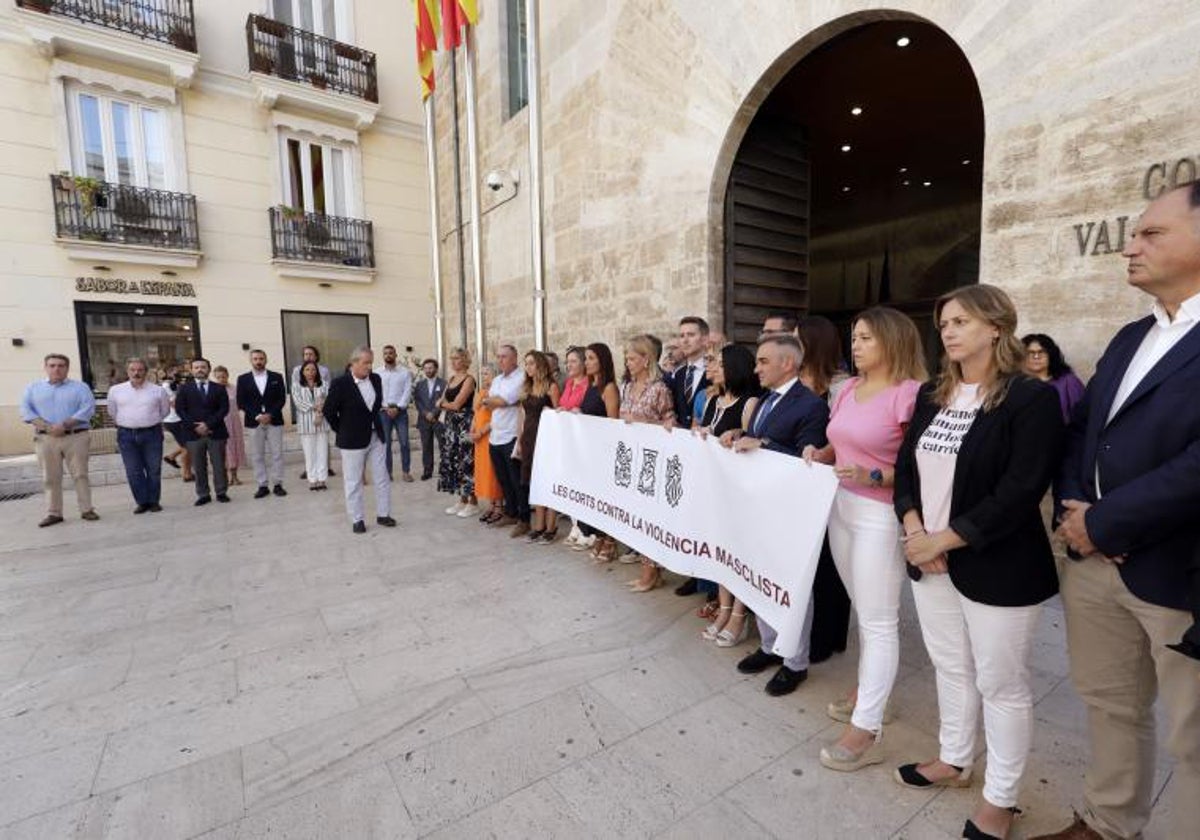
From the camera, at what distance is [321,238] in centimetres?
1274

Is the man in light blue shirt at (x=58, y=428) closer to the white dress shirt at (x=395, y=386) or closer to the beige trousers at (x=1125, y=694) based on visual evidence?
the white dress shirt at (x=395, y=386)

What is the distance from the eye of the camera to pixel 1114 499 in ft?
4.84

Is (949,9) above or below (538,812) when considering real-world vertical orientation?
above

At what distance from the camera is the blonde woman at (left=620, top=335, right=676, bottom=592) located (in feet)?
13.0

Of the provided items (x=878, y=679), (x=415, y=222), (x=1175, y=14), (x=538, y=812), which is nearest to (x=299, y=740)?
(x=538, y=812)

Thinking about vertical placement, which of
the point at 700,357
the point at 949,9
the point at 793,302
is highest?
the point at 949,9

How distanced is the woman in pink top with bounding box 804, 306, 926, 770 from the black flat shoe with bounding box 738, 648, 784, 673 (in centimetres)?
63

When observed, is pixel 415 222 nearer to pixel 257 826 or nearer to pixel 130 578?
pixel 130 578

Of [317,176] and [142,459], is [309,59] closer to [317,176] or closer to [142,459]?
[317,176]

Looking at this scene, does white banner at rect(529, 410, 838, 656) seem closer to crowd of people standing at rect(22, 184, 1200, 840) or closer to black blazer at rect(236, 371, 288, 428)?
crowd of people standing at rect(22, 184, 1200, 840)

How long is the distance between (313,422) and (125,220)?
279 inches

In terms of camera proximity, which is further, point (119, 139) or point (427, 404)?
point (119, 139)

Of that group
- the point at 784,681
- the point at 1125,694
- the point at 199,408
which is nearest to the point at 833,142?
the point at 784,681

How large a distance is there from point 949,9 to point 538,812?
5.19 m
